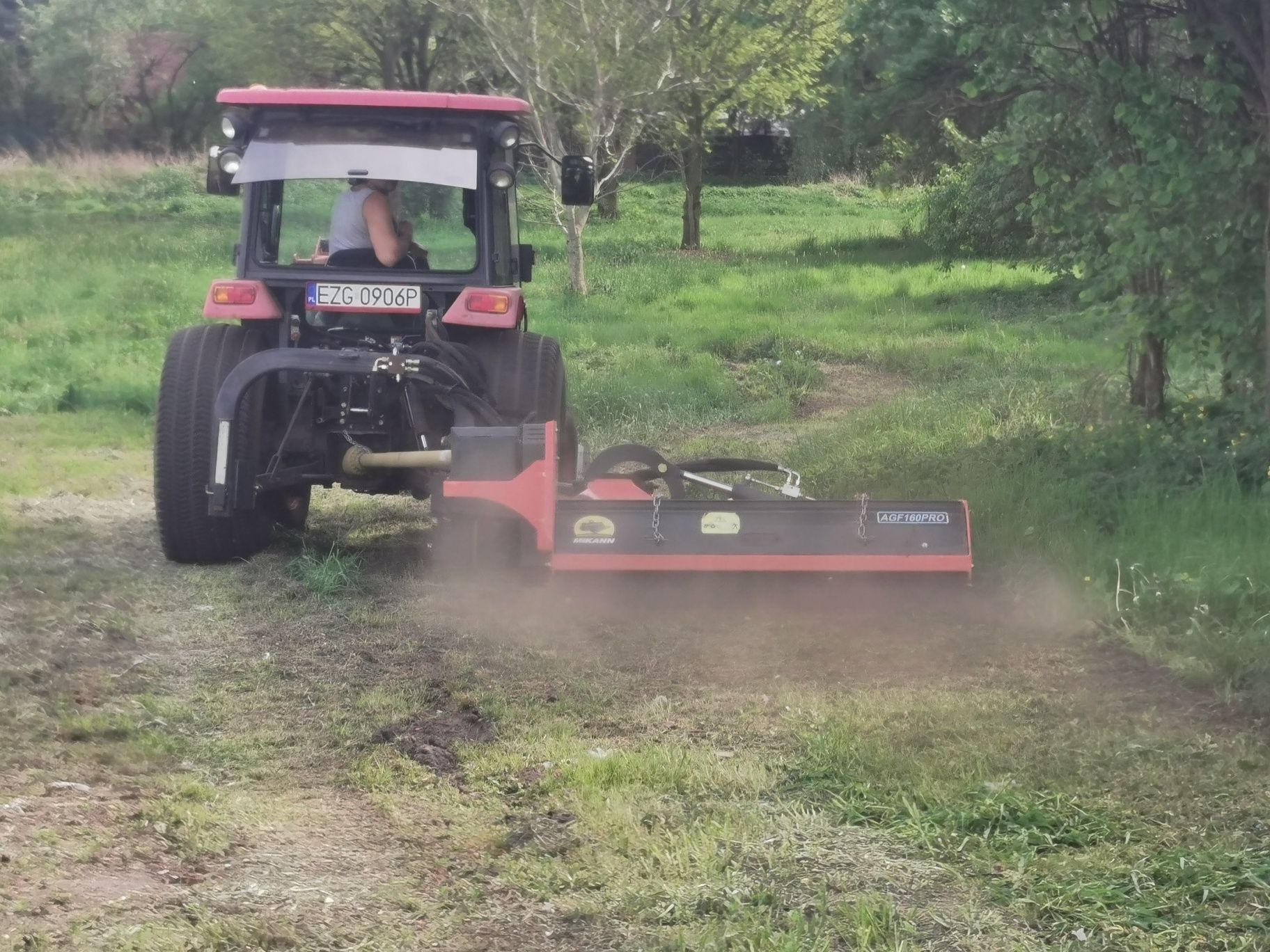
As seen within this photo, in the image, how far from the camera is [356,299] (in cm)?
672

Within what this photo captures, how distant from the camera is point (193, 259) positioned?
19.0 metres

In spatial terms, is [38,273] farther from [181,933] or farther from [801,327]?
[181,933]

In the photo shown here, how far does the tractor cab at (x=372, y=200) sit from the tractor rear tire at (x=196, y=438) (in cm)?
18

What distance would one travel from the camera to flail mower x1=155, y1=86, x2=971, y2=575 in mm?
6289

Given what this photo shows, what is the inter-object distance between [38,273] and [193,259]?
2.15 meters

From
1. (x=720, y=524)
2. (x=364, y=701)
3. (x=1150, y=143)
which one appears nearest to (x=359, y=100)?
(x=720, y=524)

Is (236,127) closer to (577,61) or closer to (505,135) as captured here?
(505,135)

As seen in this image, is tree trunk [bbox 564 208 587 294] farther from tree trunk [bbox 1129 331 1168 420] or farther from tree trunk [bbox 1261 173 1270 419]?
tree trunk [bbox 1261 173 1270 419]

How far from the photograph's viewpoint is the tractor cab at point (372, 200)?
266 inches

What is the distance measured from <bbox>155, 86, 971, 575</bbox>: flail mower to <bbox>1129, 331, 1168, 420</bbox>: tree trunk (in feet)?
9.61

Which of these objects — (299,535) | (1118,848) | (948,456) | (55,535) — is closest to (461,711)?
(1118,848)

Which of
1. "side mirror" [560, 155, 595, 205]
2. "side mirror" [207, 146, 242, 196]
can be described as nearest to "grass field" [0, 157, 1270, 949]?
"side mirror" [207, 146, 242, 196]

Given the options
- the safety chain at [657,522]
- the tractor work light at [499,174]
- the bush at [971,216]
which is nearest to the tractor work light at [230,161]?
the tractor work light at [499,174]

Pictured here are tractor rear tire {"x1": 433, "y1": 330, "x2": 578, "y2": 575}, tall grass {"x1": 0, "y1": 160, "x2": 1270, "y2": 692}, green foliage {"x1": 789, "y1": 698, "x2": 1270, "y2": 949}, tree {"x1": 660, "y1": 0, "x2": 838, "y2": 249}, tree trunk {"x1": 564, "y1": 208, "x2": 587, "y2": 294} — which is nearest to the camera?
green foliage {"x1": 789, "y1": 698, "x2": 1270, "y2": 949}
